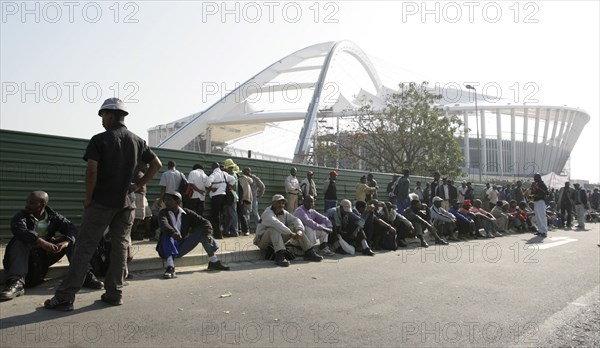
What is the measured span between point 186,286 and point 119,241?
1.38 m

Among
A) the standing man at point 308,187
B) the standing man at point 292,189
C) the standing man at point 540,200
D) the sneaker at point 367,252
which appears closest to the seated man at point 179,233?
the sneaker at point 367,252

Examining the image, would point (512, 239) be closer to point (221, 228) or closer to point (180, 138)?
point (221, 228)

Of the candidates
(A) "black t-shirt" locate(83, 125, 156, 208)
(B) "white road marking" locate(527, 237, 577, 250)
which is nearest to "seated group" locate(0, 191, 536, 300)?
(A) "black t-shirt" locate(83, 125, 156, 208)

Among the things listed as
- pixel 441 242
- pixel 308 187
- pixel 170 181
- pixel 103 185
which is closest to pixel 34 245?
pixel 103 185

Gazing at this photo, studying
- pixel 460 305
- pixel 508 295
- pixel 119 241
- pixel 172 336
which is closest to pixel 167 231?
pixel 119 241

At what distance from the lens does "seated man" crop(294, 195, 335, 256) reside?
8.78 metres

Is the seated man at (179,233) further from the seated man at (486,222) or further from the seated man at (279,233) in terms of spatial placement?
the seated man at (486,222)

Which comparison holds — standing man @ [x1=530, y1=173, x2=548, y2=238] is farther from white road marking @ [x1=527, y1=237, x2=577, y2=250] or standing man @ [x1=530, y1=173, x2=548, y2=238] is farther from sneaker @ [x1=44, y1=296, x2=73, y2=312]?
sneaker @ [x1=44, y1=296, x2=73, y2=312]

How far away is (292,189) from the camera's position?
40.5 ft

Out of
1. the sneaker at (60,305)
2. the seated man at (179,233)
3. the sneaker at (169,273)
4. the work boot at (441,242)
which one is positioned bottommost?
the work boot at (441,242)

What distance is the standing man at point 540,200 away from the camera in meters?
13.9

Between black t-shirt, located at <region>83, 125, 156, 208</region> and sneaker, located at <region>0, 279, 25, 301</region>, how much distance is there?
4.85 feet

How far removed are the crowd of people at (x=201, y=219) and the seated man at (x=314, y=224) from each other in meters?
0.02

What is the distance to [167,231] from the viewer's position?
21.2ft
